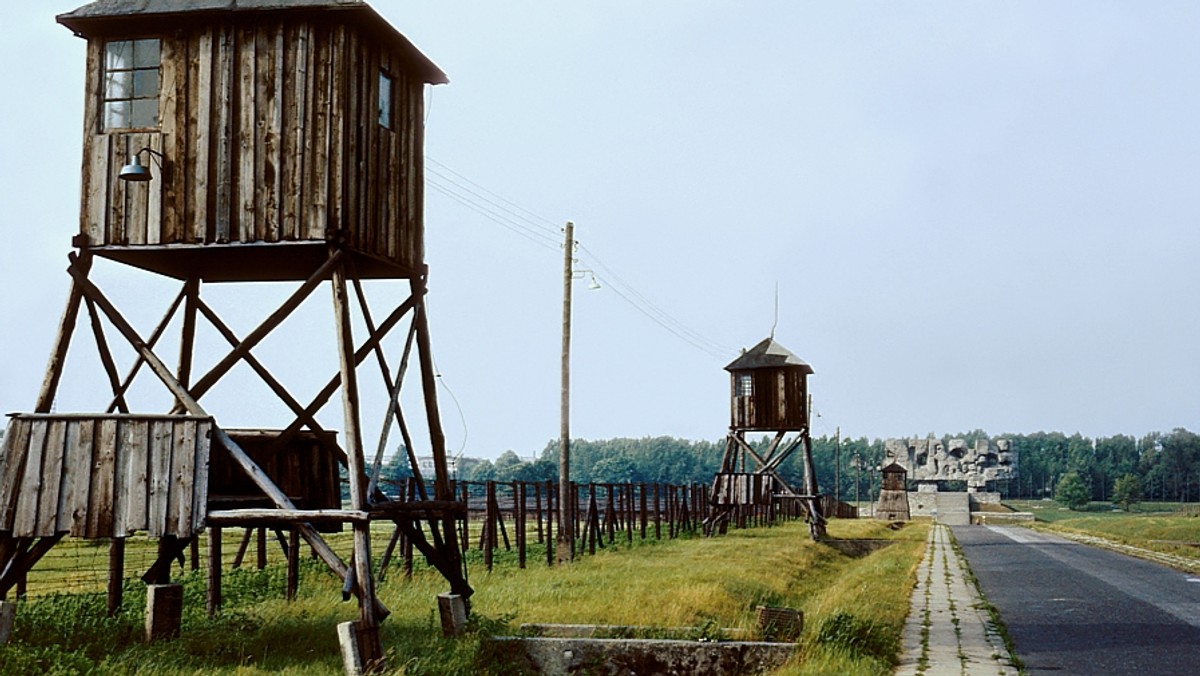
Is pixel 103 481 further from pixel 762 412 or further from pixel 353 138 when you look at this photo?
pixel 762 412

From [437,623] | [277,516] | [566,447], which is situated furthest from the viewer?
[566,447]

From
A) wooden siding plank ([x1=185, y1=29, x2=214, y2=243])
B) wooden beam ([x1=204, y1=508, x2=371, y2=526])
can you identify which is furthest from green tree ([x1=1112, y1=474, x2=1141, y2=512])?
wooden siding plank ([x1=185, y1=29, x2=214, y2=243])

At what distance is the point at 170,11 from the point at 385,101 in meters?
2.57

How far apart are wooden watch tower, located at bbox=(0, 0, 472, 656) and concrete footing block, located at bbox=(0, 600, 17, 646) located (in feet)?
0.79

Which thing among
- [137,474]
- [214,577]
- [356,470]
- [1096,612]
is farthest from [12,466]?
[1096,612]

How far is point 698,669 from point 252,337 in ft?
18.9

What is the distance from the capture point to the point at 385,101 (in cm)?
1427

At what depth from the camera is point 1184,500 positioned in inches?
6284

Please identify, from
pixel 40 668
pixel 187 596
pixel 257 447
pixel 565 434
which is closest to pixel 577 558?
pixel 565 434

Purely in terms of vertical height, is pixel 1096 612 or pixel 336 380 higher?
pixel 336 380

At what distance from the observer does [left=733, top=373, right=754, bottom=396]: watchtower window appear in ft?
133

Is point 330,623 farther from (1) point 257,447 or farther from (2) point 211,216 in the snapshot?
(2) point 211,216

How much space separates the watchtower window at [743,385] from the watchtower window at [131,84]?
2951cm

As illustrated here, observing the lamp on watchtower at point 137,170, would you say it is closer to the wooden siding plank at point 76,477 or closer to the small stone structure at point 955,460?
the wooden siding plank at point 76,477
